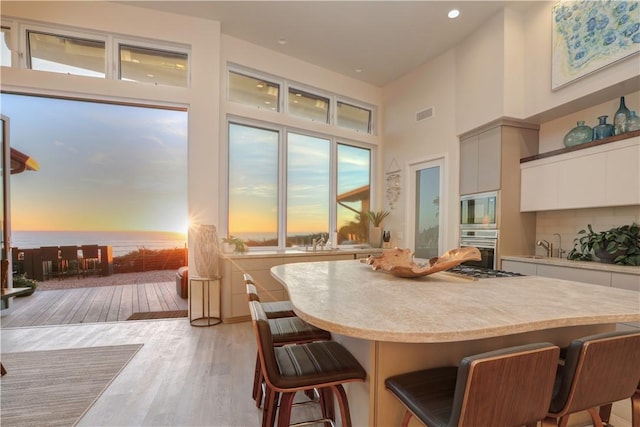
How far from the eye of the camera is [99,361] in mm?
2621

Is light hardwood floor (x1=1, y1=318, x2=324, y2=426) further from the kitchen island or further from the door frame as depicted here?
the door frame

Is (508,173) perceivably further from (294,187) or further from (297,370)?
(297,370)

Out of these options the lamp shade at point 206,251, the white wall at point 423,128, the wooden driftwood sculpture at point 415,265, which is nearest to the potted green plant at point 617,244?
the white wall at point 423,128

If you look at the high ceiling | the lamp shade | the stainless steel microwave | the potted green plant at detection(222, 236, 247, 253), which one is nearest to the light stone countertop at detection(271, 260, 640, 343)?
the stainless steel microwave

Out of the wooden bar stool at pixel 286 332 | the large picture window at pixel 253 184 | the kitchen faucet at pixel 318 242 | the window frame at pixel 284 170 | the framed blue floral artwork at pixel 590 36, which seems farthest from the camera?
the kitchen faucet at pixel 318 242

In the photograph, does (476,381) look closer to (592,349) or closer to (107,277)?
(592,349)

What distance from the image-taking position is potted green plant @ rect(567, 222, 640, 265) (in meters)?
2.70

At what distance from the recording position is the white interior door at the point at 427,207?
4.55 metres

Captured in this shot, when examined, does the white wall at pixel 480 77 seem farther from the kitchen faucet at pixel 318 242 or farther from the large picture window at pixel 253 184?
the large picture window at pixel 253 184

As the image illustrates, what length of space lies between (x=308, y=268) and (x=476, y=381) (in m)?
1.52

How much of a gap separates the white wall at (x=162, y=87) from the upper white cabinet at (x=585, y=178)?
13.4 feet

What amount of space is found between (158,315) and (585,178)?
544 cm

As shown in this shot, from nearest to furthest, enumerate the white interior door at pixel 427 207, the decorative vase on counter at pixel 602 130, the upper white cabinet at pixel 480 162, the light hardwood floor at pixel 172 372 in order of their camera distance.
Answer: the light hardwood floor at pixel 172 372, the decorative vase on counter at pixel 602 130, the upper white cabinet at pixel 480 162, the white interior door at pixel 427 207

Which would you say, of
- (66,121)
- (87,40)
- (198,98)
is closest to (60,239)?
(66,121)
